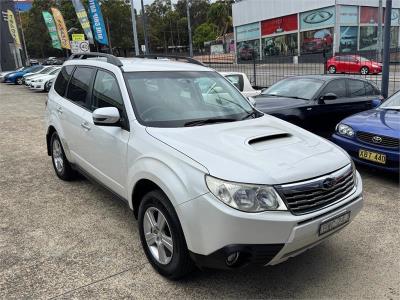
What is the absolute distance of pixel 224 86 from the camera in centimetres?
460

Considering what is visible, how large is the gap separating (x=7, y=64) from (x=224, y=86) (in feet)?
176

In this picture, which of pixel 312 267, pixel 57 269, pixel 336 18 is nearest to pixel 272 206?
pixel 312 267

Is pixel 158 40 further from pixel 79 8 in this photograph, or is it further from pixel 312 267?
pixel 312 267

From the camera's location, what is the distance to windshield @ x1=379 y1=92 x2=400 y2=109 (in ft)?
21.5

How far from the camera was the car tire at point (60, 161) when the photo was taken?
5559 millimetres

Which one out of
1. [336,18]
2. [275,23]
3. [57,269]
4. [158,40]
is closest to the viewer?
[57,269]

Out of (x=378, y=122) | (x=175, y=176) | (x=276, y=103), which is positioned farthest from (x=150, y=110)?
(x=276, y=103)

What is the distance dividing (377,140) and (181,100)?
10.2 feet

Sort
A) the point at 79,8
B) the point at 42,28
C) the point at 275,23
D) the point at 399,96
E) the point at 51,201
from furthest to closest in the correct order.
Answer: the point at 42,28, the point at 275,23, the point at 79,8, the point at 399,96, the point at 51,201

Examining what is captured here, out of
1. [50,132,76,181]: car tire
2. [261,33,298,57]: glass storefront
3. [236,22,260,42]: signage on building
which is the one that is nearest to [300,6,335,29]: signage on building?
[261,33,298,57]: glass storefront

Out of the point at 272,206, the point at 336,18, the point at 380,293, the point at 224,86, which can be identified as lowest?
the point at 380,293

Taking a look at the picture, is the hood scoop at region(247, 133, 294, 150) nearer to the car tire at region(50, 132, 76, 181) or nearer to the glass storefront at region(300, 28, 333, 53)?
the car tire at region(50, 132, 76, 181)

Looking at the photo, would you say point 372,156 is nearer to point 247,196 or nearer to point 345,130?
point 345,130

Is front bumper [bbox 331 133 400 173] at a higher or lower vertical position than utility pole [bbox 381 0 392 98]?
lower
